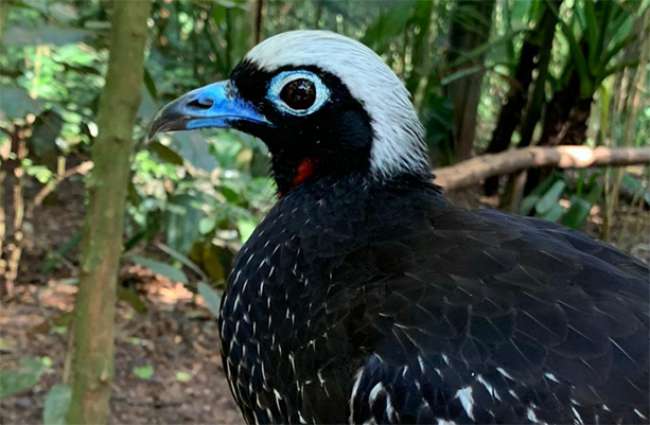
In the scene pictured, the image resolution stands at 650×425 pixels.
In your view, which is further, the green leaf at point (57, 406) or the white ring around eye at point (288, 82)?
the green leaf at point (57, 406)

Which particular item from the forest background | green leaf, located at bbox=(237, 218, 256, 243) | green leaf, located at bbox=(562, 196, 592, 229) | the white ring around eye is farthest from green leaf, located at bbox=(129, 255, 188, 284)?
green leaf, located at bbox=(562, 196, 592, 229)

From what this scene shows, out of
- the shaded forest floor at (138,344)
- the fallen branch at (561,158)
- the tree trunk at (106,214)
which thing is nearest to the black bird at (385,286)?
the tree trunk at (106,214)

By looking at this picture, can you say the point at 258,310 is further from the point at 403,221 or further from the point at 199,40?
the point at 199,40

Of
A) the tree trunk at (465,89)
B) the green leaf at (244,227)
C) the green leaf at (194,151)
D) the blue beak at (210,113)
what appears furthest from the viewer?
the tree trunk at (465,89)

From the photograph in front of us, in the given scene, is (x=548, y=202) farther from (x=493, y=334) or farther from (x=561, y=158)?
(x=493, y=334)

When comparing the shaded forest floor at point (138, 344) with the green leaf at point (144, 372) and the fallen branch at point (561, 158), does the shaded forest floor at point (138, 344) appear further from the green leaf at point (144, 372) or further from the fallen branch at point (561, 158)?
the fallen branch at point (561, 158)

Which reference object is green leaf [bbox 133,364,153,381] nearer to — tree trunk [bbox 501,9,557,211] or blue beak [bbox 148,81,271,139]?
blue beak [bbox 148,81,271,139]

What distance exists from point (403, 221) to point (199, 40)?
17.4 ft

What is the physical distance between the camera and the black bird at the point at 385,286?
1.86 meters

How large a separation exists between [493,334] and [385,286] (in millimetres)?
282

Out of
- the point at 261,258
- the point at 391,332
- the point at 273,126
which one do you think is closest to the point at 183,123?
the point at 273,126

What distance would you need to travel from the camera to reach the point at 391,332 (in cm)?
195

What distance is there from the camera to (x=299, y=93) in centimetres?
236

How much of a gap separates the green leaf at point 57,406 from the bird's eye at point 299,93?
1044 millimetres
